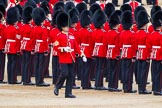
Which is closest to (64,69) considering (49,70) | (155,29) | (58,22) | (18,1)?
(58,22)

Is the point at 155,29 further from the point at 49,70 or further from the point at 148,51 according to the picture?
the point at 49,70

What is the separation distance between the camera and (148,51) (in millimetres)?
19953

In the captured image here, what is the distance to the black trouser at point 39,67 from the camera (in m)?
21.3

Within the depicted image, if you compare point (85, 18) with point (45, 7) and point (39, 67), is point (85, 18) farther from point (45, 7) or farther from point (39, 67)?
point (45, 7)

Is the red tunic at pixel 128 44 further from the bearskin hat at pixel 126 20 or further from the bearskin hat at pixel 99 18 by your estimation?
the bearskin hat at pixel 99 18

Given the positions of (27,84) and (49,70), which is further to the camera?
(49,70)

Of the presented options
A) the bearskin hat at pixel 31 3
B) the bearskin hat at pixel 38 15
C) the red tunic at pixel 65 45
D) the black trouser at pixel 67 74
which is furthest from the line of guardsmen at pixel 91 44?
the bearskin hat at pixel 31 3

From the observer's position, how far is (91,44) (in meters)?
20.9

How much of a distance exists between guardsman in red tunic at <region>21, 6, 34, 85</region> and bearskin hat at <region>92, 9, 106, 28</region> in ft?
4.60

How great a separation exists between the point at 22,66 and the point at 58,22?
2546 millimetres

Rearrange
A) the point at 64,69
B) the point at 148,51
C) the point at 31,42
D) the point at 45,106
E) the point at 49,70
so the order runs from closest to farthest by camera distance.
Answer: the point at 45,106
the point at 64,69
the point at 148,51
the point at 31,42
the point at 49,70

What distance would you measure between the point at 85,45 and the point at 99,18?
0.70 m

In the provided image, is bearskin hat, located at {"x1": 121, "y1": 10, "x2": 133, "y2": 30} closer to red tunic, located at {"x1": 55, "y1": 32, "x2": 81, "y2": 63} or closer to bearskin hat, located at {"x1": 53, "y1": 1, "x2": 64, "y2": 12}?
red tunic, located at {"x1": 55, "y1": 32, "x2": 81, "y2": 63}

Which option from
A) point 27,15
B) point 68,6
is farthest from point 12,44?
point 68,6
